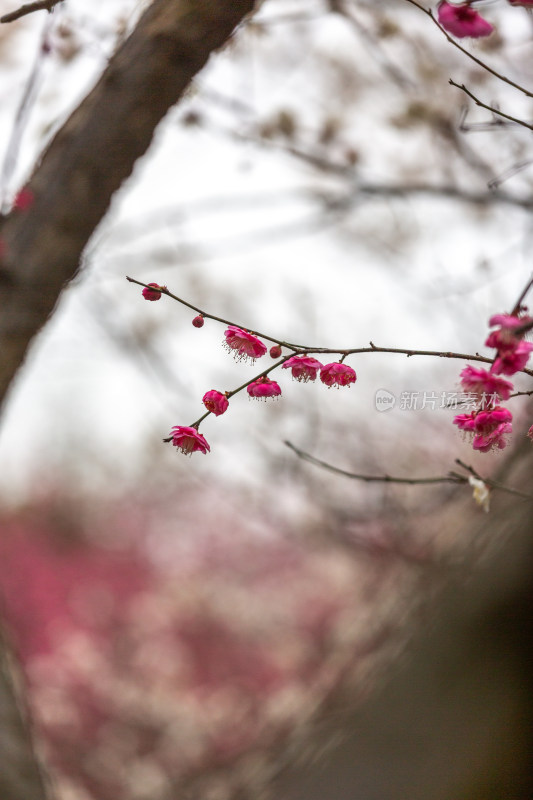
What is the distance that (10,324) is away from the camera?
1.52m

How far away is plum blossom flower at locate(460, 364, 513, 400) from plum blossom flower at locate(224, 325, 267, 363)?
0.96 ft

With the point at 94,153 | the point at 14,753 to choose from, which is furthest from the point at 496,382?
the point at 14,753

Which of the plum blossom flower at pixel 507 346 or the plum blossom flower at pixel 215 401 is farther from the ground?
the plum blossom flower at pixel 215 401

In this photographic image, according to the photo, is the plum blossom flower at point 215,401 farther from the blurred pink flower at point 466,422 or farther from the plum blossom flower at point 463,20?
the plum blossom flower at point 463,20

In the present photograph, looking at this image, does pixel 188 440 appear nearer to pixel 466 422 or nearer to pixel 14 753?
pixel 466 422

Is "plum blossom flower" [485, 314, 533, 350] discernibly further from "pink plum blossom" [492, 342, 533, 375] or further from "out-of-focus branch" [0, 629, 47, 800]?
"out-of-focus branch" [0, 629, 47, 800]

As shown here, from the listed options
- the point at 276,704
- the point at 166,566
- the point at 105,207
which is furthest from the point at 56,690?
the point at 105,207

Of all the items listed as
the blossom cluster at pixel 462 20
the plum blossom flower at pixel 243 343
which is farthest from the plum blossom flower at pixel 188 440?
the blossom cluster at pixel 462 20

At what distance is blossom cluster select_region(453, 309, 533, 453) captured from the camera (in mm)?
641

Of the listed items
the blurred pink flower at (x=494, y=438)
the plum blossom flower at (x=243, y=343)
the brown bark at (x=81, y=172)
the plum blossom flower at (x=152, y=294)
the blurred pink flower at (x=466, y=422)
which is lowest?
the blurred pink flower at (x=494, y=438)

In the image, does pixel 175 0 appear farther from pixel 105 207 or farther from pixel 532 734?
pixel 532 734

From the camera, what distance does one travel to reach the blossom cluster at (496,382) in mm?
641

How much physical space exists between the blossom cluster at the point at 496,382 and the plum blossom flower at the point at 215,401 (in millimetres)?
319

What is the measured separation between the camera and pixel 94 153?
1.43m
